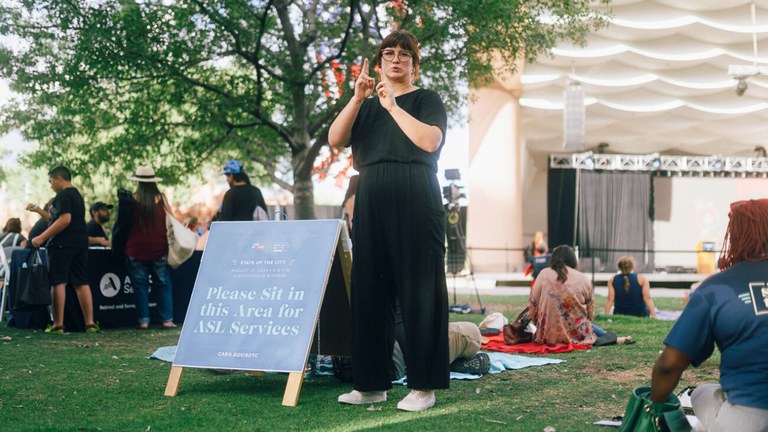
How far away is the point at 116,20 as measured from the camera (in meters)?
11.1

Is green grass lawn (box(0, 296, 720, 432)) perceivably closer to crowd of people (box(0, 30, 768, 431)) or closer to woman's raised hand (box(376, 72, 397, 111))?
crowd of people (box(0, 30, 768, 431))

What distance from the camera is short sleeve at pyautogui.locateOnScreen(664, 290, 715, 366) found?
2756 mm

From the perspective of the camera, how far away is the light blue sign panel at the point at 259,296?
4387 mm

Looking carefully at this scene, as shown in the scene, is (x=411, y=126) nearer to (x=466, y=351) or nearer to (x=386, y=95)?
(x=386, y=95)

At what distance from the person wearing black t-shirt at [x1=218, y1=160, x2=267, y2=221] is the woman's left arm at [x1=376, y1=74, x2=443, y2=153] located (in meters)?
4.65

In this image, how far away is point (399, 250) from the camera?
4.02 meters

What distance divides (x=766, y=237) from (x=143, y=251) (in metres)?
7.01

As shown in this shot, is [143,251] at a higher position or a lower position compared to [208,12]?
lower

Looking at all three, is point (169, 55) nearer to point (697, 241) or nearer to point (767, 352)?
point (767, 352)

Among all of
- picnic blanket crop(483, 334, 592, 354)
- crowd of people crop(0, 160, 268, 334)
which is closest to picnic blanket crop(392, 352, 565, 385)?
picnic blanket crop(483, 334, 592, 354)

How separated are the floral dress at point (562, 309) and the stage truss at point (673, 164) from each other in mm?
22764

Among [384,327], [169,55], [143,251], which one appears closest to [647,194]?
[169,55]

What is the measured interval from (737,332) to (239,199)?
20.6 feet

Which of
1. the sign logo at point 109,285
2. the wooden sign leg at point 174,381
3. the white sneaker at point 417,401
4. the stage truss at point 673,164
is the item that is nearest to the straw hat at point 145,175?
the sign logo at point 109,285
